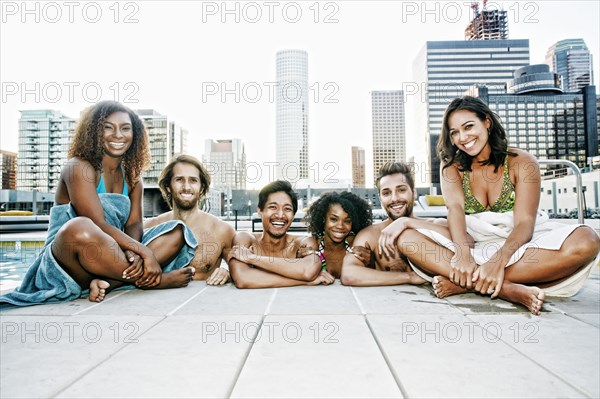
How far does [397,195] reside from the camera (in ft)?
10.2

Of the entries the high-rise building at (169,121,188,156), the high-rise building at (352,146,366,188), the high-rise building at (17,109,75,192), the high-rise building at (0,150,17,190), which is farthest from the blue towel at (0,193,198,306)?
the high-rise building at (0,150,17,190)

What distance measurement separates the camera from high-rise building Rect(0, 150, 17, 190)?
82.6 meters

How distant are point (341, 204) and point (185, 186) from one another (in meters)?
1.31

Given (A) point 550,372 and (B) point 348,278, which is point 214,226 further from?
(A) point 550,372

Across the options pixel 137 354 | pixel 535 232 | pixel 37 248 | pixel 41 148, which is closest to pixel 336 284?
pixel 535 232

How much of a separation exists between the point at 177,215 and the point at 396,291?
1.86 m

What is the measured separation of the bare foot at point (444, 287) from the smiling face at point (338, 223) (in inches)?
40.2

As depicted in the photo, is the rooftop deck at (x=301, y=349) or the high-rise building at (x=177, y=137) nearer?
the rooftop deck at (x=301, y=349)

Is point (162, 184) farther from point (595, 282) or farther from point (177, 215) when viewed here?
point (595, 282)

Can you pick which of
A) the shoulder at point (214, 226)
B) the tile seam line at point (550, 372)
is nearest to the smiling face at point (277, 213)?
the shoulder at point (214, 226)

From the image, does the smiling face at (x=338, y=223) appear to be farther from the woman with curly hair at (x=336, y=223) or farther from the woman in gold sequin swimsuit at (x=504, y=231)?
the woman in gold sequin swimsuit at (x=504, y=231)

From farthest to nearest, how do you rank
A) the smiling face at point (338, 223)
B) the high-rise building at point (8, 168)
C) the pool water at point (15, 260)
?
1. the high-rise building at point (8, 168)
2. the pool water at point (15, 260)
3. the smiling face at point (338, 223)

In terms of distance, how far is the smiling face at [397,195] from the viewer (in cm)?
310
